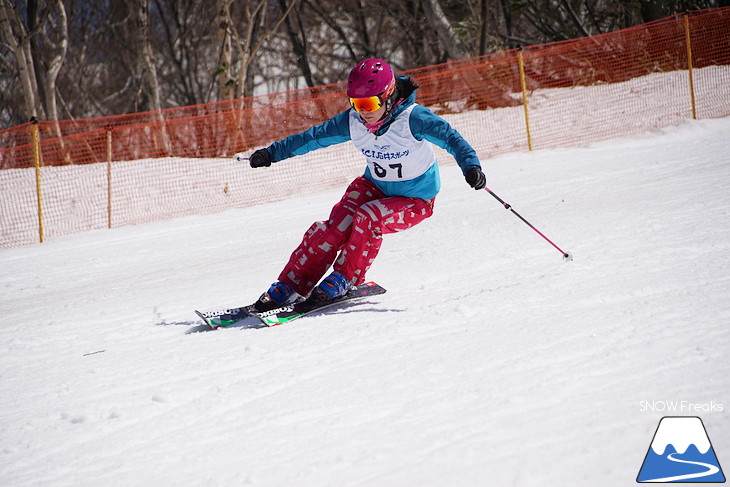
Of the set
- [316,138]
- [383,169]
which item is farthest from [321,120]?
[383,169]

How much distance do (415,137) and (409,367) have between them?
163 cm

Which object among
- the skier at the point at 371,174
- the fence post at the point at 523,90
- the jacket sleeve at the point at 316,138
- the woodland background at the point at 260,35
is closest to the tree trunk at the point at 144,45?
the woodland background at the point at 260,35

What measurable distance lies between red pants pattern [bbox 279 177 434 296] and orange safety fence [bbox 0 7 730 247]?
7193mm

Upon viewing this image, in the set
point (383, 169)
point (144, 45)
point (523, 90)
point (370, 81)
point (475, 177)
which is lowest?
point (475, 177)

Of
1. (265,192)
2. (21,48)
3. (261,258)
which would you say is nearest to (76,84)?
(21,48)

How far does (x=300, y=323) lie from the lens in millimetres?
3994

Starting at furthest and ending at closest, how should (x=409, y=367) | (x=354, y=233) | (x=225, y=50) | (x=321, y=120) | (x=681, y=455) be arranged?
1. (x=225, y=50)
2. (x=321, y=120)
3. (x=354, y=233)
4. (x=409, y=367)
5. (x=681, y=455)

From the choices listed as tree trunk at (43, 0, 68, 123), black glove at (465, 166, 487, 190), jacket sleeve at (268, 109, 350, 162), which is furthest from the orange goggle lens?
tree trunk at (43, 0, 68, 123)

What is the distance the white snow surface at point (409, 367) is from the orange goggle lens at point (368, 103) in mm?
1260

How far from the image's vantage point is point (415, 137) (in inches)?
161

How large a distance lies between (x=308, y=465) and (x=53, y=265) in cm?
645

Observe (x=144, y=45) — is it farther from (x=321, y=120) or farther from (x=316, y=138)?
(x=316, y=138)

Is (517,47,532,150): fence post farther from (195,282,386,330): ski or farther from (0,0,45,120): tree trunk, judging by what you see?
(0,0,45,120): tree trunk

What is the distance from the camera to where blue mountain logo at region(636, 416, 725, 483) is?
2.05 meters
